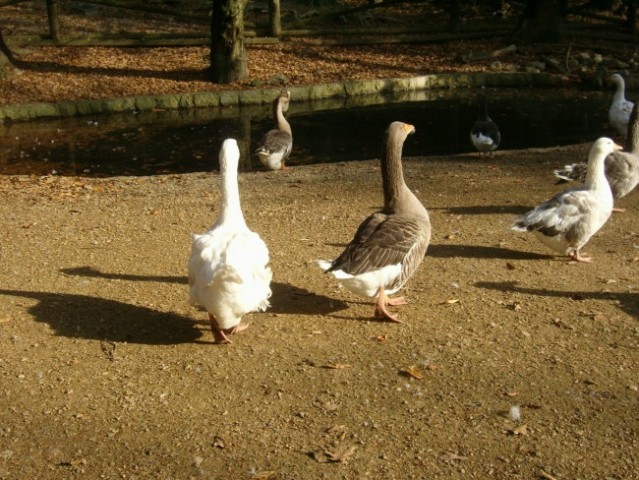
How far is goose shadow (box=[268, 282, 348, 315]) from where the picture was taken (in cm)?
611

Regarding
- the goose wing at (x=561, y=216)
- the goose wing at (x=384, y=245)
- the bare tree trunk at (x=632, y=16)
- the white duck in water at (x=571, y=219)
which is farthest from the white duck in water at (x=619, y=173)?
the bare tree trunk at (x=632, y=16)

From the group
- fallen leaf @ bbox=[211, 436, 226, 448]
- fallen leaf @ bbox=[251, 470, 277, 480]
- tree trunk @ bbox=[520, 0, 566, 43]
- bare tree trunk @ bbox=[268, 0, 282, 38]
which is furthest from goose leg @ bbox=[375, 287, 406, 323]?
tree trunk @ bbox=[520, 0, 566, 43]

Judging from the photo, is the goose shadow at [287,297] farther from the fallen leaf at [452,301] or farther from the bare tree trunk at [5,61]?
the bare tree trunk at [5,61]

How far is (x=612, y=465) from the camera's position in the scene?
419cm

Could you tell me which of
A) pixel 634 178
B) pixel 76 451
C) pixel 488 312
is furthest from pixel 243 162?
pixel 76 451

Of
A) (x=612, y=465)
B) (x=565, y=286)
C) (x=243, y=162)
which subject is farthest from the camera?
(x=243, y=162)

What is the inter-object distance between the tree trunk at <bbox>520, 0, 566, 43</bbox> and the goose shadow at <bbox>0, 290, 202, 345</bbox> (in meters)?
16.4

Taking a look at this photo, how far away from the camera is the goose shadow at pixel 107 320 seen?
5665 mm

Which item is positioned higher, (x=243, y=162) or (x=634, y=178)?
(x=634, y=178)

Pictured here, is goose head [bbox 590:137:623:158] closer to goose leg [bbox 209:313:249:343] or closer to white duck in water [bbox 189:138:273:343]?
white duck in water [bbox 189:138:273:343]

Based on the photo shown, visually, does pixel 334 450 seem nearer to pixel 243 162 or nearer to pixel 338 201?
pixel 338 201

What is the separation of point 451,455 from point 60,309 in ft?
10.7

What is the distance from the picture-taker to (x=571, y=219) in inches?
268

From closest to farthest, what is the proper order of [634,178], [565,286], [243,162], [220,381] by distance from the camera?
[220,381] < [565,286] < [634,178] < [243,162]
